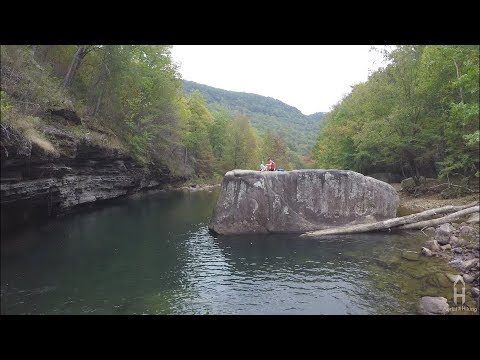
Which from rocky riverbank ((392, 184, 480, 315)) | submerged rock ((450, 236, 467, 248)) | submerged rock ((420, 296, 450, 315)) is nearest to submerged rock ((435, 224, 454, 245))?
rocky riverbank ((392, 184, 480, 315))

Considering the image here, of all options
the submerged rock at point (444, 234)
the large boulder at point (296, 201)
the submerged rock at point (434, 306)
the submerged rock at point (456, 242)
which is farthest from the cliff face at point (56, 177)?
the submerged rock at point (456, 242)

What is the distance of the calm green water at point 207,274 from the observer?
37.7 feet

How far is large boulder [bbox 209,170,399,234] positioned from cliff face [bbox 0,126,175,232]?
35.0 feet

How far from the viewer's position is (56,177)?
2302cm

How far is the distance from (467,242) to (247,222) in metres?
11.6

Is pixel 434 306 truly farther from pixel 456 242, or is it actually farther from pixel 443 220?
pixel 443 220

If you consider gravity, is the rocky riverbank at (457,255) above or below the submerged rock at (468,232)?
below

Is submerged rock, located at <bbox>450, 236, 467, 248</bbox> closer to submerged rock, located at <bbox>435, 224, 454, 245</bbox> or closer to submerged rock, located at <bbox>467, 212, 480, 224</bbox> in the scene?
submerged rock, located at <bbox>435, 224, 454, 245</bbox>

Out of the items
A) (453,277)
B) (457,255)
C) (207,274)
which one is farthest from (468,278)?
(207,274)

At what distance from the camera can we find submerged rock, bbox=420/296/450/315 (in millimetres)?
10594

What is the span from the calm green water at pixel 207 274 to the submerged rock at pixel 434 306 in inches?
14.5

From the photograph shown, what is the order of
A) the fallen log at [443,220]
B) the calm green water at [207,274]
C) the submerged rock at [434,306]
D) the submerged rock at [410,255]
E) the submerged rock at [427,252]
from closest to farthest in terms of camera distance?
the submerged rock at [434,306] → the calm green water at [207,274] → the submerged rock at [410,255] → the submerged rock at [427,252] → the fallen log at [443,220]

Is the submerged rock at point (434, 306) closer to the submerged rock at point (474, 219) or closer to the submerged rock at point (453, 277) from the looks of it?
the submerged rock at point (453, 277)

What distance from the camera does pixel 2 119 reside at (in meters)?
15.1
